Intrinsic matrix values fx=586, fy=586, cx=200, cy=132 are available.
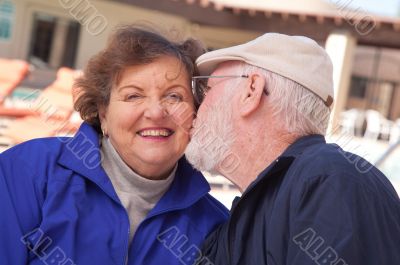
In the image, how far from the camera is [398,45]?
14.8m

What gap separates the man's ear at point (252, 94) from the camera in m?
1.91

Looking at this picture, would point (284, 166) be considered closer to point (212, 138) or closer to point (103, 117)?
point (212, 138)

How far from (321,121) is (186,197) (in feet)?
2.19

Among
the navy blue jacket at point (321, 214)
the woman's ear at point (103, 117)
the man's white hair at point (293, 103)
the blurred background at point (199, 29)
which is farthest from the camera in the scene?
the blurred background at point (199, 29)

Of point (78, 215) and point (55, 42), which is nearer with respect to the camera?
point (78, 215)

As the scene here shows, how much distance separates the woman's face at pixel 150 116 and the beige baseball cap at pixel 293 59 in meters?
0.34

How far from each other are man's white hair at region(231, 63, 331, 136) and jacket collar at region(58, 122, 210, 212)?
61 centimetres

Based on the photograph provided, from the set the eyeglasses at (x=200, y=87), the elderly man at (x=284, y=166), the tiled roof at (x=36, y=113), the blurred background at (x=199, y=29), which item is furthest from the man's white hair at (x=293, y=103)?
the blurred background at (x=199, y=29)

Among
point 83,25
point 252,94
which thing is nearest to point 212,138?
point 252,94

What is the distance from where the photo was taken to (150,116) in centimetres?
222

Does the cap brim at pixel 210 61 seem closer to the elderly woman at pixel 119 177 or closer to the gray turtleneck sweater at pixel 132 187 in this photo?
the elderly woman at pixel 119 177

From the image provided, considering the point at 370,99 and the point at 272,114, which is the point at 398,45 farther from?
the point at 272,114

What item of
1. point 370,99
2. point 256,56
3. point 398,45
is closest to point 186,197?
point 256,56

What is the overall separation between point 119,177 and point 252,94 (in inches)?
26.2
